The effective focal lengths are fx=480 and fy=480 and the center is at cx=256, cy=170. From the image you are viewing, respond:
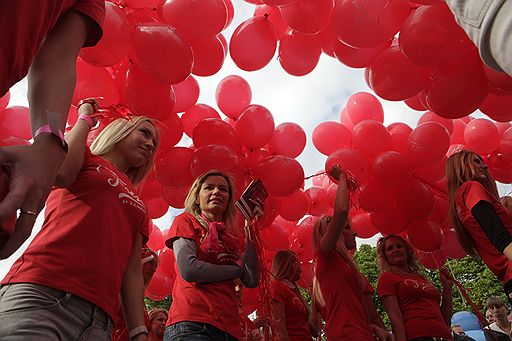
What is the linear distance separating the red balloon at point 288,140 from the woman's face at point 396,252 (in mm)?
1091

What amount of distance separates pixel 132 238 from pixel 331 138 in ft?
9.10

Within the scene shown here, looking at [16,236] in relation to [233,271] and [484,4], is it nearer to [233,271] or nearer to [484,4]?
[484,4]

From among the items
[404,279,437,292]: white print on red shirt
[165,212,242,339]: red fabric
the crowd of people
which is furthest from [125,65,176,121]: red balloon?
[404,279,437,292]: white print on red shirt

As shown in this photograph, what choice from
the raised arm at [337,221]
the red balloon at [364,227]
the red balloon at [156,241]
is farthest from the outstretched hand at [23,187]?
the red balloon at [364,227]

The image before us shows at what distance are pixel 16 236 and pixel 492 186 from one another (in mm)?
2945

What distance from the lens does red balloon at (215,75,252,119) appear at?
4.04 meters

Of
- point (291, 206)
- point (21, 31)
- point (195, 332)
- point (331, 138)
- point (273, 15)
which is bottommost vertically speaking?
point (291, 206)

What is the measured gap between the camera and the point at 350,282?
3248 millimetres

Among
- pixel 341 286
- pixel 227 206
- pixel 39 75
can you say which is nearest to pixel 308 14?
pixel 227 206

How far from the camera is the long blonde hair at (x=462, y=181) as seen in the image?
2.87 meters

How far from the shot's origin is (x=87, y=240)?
166cm

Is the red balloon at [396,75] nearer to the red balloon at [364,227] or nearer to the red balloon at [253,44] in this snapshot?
the red balloon at [253,44]

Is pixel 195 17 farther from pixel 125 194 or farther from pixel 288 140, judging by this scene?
pixel 125 194

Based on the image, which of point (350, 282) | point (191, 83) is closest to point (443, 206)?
point (350, 282)
